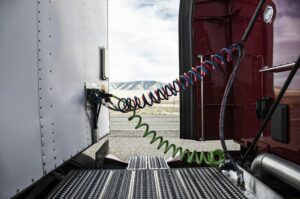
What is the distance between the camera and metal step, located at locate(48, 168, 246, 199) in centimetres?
216

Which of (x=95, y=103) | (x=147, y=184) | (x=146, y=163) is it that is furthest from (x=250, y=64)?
(x=147, y=184)

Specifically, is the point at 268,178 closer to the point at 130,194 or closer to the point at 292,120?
the point at 292,120

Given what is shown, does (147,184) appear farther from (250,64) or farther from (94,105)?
(250,64)

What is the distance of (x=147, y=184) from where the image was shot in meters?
2.45

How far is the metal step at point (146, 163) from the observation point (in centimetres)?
324

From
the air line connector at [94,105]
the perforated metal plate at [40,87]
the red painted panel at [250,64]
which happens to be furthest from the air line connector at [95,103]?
the red painted panel at [250,64]

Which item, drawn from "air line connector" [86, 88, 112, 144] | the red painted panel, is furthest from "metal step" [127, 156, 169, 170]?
the red painted panel

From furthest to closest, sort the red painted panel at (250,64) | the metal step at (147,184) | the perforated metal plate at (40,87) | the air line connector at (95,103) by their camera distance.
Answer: the air line connector at (95,103) → the red painted panel at (250,64) → the metal step at (147,184) → the perforated metal plate at (40,87)

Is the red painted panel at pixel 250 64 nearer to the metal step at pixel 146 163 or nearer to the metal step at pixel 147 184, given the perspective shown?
the metal step at pixel 147 184

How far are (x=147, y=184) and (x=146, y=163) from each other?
103cm

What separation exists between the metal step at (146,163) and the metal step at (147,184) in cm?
34

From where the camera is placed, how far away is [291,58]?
253 centimetres

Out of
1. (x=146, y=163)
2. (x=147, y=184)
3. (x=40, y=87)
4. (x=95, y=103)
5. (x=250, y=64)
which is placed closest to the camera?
(x=40, y=87)

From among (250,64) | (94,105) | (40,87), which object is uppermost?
(250,64)
